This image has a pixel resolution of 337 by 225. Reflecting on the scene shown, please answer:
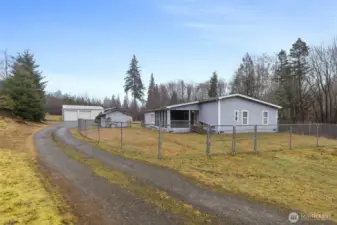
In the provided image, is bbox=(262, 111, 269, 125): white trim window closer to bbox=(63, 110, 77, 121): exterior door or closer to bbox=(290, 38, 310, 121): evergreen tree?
bbox=(290, 38, 310, 121): evergreen tree

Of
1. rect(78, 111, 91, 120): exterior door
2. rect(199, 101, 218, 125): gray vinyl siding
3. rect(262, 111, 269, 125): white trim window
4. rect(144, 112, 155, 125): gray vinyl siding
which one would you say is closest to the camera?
rect(199, 101, 218, 125): gray vinyl siding

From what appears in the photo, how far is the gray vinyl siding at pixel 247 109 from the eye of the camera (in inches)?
890

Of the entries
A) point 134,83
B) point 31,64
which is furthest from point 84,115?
point 134,83

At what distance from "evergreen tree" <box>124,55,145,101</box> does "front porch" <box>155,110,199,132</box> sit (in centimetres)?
3850

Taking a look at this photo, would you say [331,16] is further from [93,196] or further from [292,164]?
[93,196]

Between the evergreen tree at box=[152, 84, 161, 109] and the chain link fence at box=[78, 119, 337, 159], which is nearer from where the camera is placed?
the chain link fence at box=[78, 119, 337, 159]

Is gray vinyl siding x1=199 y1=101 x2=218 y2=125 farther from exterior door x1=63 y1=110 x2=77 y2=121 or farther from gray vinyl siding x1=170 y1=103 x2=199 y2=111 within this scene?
exterior door x1=63 y1=110 x2=77 y2=121

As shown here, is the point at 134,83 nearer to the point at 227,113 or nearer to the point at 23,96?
the point at 23,96

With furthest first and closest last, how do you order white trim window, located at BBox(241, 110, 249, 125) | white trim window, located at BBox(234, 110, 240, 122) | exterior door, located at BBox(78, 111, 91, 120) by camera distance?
exterior door, located at BBox(78, 111, 91, 120)
white trim window, located at BBox(241, 110, 249, 125)
white trim window, located at BBox(234, 110, 240, 122)

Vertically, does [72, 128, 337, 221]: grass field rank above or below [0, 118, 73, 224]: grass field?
below

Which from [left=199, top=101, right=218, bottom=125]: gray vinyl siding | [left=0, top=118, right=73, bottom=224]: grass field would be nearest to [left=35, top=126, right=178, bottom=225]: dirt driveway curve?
[left=0, top=118, right=73, bottom=224]: grass field

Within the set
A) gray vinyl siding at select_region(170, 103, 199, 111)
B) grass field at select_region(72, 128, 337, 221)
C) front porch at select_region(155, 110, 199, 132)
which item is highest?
gray vinyl siding at select_region(170, 103, 199, 111)

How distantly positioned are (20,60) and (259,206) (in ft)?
152

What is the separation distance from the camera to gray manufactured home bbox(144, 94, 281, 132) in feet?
74.0
